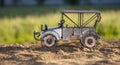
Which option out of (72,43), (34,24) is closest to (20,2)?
(34,24)

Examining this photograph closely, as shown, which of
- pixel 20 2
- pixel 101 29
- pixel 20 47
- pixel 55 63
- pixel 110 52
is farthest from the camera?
pixel 20 2

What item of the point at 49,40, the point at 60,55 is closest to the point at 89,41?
the point at 49,40

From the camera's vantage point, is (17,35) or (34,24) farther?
(34,24)

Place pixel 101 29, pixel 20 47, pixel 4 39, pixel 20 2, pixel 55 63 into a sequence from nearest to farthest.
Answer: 1. pixel 55 63
2. pixel 20 47
3. pixel 4 39
4. pixel 101 29
5. pixel 20 2

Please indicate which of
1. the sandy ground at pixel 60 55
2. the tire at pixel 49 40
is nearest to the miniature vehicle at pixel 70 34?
the tire at pixel 49 40

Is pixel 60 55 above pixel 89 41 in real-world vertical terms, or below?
below

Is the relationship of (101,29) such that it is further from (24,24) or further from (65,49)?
(65,49)

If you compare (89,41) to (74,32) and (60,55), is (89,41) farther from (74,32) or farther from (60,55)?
(60,55)

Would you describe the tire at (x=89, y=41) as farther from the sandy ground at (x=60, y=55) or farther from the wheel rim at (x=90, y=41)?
the sandy ground at (x=60, y=55)
